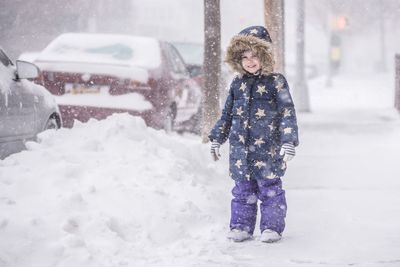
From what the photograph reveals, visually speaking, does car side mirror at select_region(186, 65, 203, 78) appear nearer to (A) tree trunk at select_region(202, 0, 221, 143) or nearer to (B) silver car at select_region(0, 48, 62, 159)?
(A) tree trunk at select_region(202, 0, 221, 143)

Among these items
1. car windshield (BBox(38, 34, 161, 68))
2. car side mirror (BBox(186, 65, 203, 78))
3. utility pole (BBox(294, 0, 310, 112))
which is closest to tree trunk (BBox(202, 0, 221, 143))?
car windshield (BBox(38, 34, 161, 68))

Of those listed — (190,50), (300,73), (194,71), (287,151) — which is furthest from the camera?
(300,73)

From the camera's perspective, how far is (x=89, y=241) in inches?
168

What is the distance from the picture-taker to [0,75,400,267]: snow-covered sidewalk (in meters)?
4.22

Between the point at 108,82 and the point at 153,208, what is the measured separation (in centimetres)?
411

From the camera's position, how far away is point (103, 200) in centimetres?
498

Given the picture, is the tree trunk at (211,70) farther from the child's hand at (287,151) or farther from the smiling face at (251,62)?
the child's hand at (287,151)

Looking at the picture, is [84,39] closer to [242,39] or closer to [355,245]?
[242,39]

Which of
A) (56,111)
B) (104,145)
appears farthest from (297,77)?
(104,145)

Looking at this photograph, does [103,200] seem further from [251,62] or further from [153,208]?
[251,62]

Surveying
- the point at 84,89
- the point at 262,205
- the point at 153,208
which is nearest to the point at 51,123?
the point at 84,89

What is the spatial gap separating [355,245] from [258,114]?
1.15 m

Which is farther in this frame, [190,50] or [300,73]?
[300,73]

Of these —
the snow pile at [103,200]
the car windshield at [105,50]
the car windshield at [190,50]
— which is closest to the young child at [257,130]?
the snow pile at [103,200]
